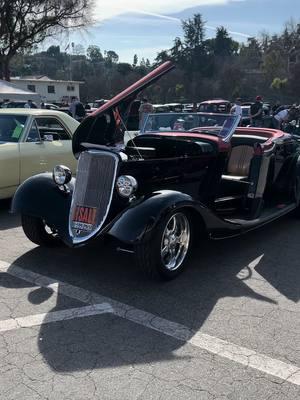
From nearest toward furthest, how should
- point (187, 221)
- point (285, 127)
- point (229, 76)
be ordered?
point (187, 221) < point (285, 127) < point (229, 76)

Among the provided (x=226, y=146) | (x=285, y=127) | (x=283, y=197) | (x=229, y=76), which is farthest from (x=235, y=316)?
(x=229, y=76)

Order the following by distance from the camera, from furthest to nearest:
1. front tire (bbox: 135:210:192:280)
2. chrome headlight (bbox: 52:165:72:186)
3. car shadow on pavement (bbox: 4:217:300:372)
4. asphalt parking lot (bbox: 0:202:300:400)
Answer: chrome headlight (bbox: 52:165:72:186) < front tire (bbox: 135:210:192:280) < car shadow on pavement (bbox: 4:217:300:372) < asphalt parking lot (bbox: 0:202:300:400)

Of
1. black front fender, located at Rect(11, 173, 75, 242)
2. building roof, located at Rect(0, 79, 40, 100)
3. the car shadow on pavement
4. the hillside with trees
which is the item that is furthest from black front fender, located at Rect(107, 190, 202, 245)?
the hillside with trees

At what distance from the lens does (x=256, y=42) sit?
305ft

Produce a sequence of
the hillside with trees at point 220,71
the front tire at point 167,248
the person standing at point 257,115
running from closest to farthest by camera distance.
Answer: the front tire at point 167,248 → the person standing at point 257,115 → the hillside with trees at point 220,71

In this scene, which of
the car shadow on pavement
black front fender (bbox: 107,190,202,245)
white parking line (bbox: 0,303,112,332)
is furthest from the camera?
black front fender (bbox: 107,190,202,245)

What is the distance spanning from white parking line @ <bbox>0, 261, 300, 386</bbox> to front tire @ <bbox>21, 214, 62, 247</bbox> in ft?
2.25

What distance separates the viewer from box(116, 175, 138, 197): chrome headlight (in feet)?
14.5

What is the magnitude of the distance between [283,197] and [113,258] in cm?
300

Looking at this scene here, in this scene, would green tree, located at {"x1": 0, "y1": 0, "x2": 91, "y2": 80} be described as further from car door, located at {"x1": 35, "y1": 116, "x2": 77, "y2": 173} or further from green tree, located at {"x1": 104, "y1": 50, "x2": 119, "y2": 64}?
green tree, located at {"x1": 104, "y1": 50, "x2": 119, "y2": 64}

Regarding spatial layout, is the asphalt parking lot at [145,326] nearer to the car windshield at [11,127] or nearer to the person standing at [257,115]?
the car windshield at [11,127]

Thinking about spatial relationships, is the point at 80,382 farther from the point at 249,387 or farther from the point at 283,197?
the point at 283,197

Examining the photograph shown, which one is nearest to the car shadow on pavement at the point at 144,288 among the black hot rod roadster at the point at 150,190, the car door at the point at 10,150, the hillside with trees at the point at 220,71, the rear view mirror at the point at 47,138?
the black hot rod roadster at the point at 150,190

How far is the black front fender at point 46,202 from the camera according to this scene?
15.5 ft
